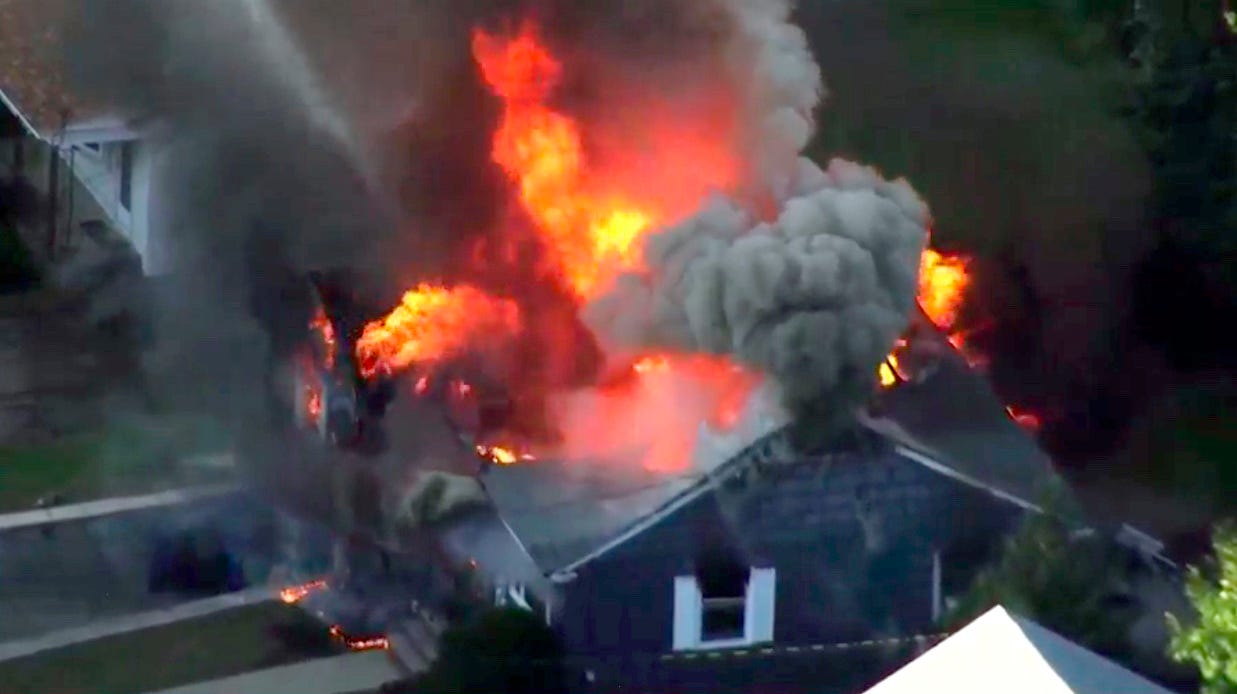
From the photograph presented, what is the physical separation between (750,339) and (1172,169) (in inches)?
216

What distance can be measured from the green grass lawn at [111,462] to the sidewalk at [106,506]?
131 mm

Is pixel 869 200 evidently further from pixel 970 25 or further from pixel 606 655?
pixel 970 25

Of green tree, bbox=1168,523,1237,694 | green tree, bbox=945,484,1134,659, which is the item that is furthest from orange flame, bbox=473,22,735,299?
green tree, bbox=1168,523,1237,694

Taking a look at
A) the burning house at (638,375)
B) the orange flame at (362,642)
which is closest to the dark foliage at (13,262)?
the burning house at (638,375)

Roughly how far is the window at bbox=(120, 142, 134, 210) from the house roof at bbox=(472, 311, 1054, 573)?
6145mm

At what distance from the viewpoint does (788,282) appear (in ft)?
36.5

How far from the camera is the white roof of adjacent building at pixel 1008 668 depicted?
8.52 m

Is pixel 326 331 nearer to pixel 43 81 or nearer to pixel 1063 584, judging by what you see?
pixel 43 81

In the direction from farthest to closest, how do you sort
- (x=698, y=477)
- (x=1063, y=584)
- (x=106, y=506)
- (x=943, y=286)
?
1. (x=943, y=286)
2. (x=106, y=506)
3. (x=698, y=477)
4. (x=1063, y=584)

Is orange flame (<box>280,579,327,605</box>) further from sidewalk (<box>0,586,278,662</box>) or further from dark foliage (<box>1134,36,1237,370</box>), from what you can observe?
dark foliage (<box>1134,36,1237,370</box>)

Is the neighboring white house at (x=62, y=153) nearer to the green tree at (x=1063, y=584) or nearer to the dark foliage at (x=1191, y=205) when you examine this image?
the green tree at (x=1063, y=584)

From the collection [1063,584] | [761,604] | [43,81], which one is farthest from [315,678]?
[43,81]

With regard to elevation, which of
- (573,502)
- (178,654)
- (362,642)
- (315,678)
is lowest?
(315,678)

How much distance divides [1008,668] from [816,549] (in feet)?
7.62
